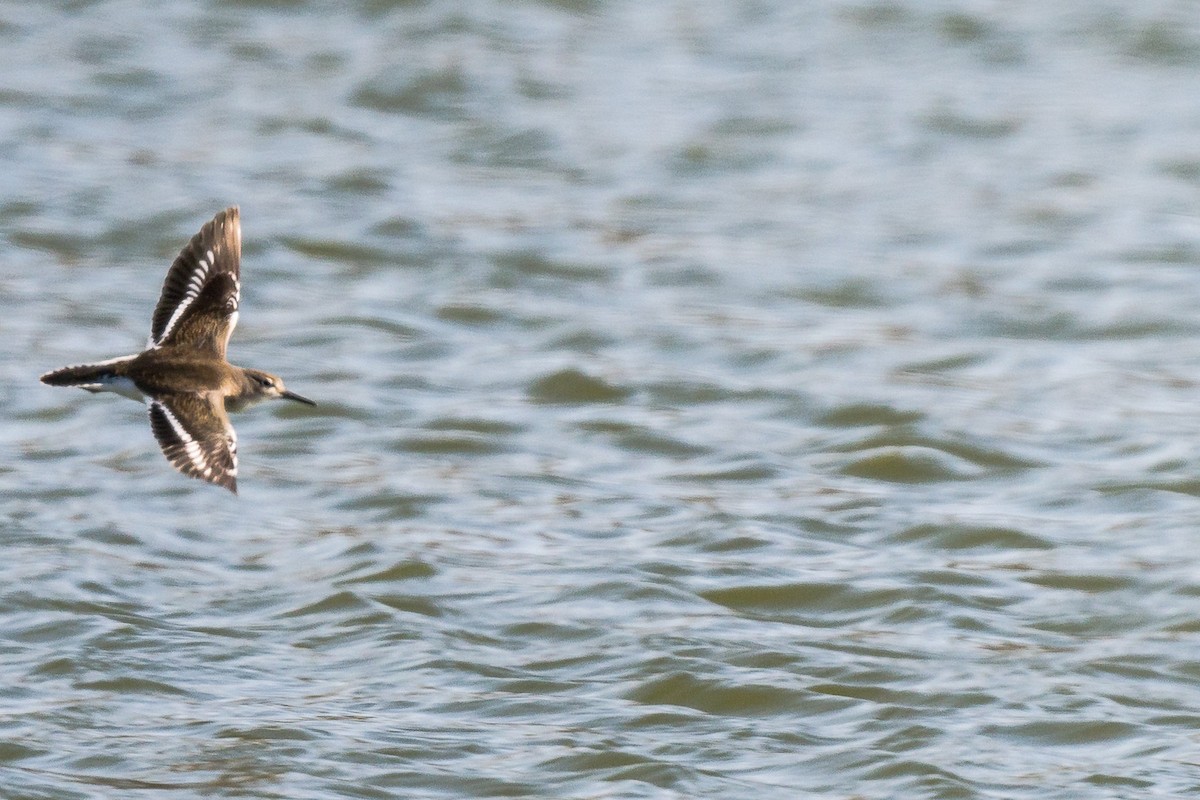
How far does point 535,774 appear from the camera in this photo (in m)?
6.66

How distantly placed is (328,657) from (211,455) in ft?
4.12

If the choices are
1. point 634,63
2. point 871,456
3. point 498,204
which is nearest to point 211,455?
point 871,456

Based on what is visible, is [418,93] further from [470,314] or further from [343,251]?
[470,314]

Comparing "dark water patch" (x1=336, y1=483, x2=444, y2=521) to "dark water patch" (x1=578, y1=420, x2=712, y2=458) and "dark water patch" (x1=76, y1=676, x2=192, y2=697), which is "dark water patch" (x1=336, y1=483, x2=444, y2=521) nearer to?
"dark water patch" (x1=578, y1=420, x2=712, y2=458)

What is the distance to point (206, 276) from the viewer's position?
292 inches

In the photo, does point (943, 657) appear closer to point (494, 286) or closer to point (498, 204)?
point (494, 286)

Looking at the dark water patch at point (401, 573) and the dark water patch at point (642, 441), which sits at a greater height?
the dark water patch at point (642, 441)

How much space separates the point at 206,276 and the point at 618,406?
117 inches

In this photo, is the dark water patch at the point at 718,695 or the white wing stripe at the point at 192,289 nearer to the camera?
the dark water patch at the point at 718,695

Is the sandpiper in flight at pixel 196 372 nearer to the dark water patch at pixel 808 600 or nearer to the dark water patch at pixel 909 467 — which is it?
the dark water patch at pixel 808 600

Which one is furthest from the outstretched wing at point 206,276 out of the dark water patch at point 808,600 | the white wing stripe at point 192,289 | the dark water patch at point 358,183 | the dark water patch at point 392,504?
the dark water patch at point 358,183

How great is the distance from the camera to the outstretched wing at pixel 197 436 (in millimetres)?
6398

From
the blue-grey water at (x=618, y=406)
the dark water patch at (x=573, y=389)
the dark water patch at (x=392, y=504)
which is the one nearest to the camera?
the blue-grey water at (x=618, y=406)

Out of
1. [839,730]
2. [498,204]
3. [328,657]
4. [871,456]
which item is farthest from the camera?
[498,204]
